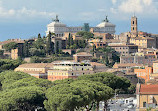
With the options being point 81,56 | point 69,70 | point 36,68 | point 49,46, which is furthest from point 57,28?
point 69,70

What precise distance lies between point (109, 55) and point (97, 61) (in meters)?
5.91

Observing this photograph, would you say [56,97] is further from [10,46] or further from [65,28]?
[65,28]

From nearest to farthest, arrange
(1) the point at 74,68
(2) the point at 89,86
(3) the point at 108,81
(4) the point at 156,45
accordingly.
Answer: (2) the point at 89,86, (3) the point at 108,81, (1) the point at 74,68, (4) the point at 156,45

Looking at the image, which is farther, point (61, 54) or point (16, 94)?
point (61, 54)

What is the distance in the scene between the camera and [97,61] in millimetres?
134375

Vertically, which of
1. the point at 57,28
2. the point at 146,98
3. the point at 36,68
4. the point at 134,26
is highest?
the point at 134,26

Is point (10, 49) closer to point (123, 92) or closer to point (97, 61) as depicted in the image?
point (97, 61)

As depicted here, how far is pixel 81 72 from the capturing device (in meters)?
107

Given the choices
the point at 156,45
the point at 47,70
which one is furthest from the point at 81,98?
the point at 156,45

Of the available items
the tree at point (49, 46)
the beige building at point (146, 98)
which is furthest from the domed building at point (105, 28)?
the beige building at point (146, 98)

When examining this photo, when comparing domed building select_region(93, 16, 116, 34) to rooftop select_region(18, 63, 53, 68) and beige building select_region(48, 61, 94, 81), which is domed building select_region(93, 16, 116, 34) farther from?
beige building select_region(48, 61, 94, 81)

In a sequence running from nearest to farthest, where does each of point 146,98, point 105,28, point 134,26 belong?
1. point 146,98
2. point 134,26
3. point 105,28

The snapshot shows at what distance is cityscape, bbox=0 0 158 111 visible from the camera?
64.6 m

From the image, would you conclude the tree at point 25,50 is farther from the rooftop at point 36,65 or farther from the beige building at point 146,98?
the beige building at point 146,98
